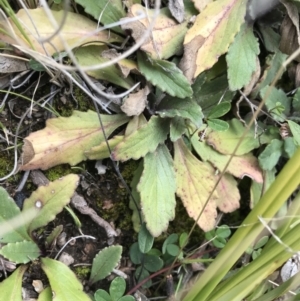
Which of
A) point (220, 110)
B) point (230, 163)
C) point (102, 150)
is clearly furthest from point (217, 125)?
point (102, 150)

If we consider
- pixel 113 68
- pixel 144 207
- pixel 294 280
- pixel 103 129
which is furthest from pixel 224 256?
pixel 113 68

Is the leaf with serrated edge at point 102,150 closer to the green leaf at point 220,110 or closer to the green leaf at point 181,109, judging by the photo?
the green leaf at point 181,109

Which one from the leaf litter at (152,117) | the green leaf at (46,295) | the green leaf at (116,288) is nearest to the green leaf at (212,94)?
the leaf litter at (152,117)

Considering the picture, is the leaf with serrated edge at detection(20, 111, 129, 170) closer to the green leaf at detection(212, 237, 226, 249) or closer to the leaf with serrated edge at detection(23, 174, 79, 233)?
the leaf with serrated edge at detection(23, 174, 79, 233)

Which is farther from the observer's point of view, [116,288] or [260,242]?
[260,242]

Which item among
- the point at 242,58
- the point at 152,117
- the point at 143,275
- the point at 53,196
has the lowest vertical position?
the point at 143,275

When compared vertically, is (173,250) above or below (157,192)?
below

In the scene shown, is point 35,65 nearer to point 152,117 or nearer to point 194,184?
point 152,117
